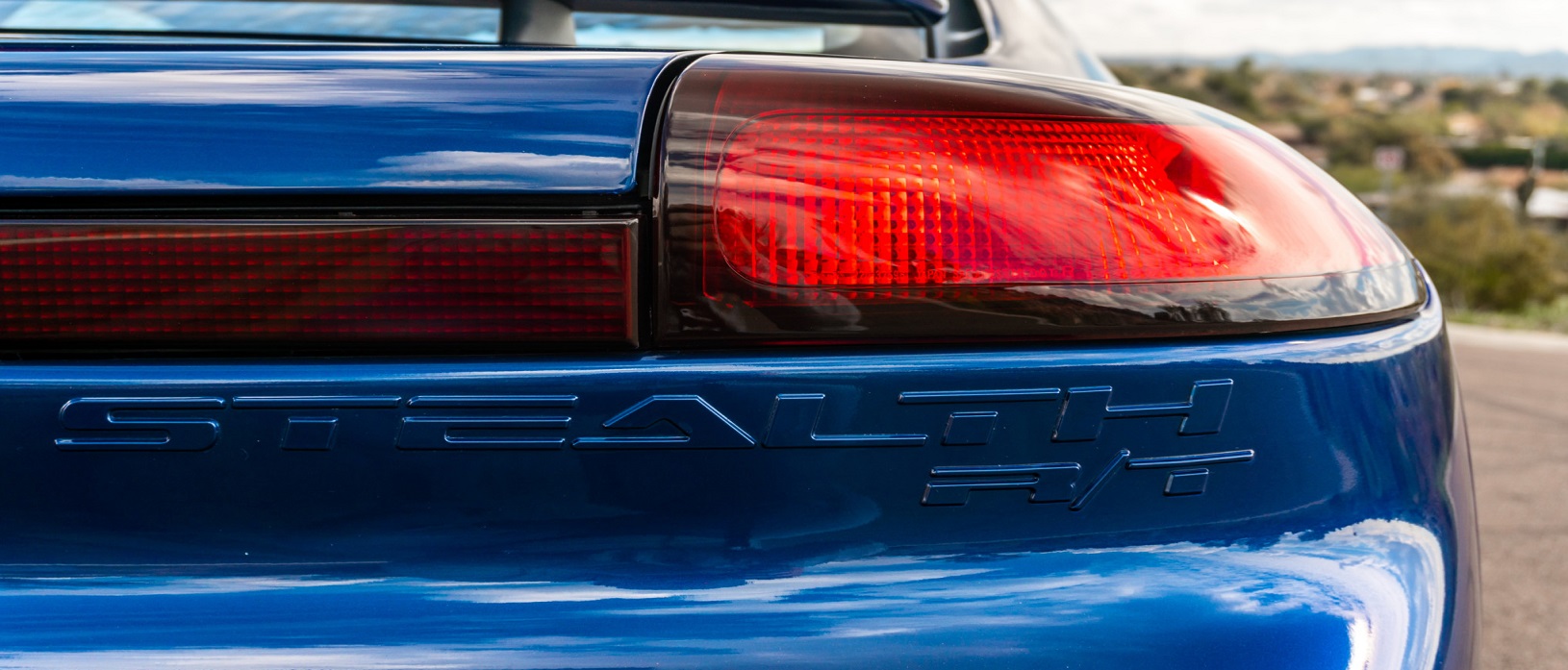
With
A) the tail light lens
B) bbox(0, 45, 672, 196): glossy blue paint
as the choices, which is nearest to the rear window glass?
the tail light lens

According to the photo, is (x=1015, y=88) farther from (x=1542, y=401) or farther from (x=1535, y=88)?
(x=1535, y=88)

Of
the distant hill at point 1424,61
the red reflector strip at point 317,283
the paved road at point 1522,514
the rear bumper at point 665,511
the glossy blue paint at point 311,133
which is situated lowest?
the distant hill at point 1424,61

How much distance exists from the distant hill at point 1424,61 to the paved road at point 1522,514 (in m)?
37.8

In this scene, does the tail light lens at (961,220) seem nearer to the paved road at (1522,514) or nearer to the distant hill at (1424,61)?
the paved road at (1522,514)

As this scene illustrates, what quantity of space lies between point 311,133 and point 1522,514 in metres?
4.94

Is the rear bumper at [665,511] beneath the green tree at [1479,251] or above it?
above

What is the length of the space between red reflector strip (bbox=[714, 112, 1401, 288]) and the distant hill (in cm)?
4539

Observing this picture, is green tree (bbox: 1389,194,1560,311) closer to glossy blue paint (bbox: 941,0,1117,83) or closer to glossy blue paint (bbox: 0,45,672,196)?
glossy blue paint (bbox: 941,0,1117,83)

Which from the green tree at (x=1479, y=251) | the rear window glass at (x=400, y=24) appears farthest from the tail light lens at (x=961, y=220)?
the green tree at (x=1479, y=251)

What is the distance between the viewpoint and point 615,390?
0.82 m

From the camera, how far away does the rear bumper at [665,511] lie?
0.82 metres

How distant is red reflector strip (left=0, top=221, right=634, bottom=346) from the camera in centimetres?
82

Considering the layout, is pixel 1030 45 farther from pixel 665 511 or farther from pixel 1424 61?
pixel 1424 61

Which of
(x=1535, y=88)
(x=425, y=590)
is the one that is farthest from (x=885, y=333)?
(x=1535, y=88)
